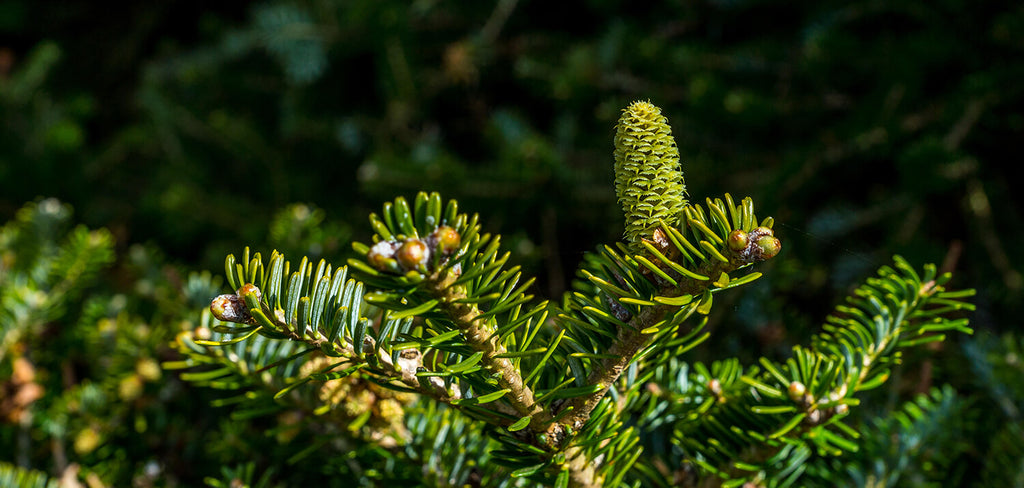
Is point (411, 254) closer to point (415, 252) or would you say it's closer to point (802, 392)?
point (415, 252)

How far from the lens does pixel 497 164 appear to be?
1.21 m

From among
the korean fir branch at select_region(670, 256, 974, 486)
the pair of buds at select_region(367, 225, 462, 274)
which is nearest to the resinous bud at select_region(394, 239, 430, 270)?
the pair of buds at select_region(367, 225, 462, 274)

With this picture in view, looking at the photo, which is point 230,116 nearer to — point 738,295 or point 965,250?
point 738,295

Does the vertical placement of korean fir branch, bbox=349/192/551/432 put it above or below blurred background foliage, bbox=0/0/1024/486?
below

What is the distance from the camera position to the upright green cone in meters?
0.30

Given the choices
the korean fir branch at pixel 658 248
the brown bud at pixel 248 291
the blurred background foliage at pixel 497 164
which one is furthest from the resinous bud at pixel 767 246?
the brown bud at pixel 248 291

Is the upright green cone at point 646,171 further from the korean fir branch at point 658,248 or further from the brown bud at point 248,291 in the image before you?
the brown bud at point 248,291

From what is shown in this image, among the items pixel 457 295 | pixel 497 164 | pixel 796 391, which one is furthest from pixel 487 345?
pixel 497 164

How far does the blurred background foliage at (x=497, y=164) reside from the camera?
0.70m

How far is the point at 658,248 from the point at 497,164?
0.91 m

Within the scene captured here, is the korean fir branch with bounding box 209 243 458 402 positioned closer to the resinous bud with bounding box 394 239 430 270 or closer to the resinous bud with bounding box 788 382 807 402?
the resinous bud with bounding box 394 239 430 270

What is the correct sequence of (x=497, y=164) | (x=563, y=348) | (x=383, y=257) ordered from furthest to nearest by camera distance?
(x=497, y=164) < (x=563, y=348) < (x=383, y=257)

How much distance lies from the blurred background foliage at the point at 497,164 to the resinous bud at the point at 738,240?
0.33 feet

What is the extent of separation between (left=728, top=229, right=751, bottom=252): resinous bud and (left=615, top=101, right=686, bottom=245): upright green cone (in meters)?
0.04
